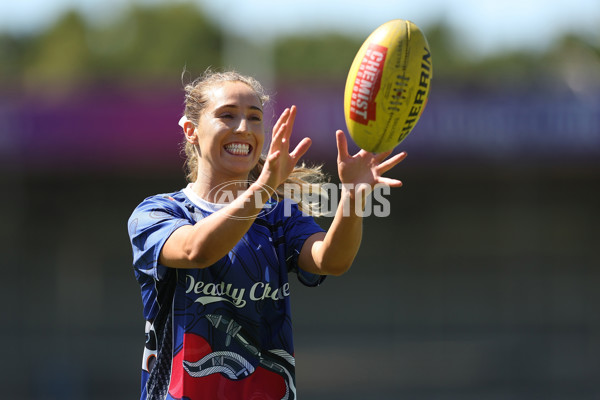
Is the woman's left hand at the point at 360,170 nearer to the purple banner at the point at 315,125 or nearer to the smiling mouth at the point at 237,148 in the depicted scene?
the smiling mouth at the point at 237,148

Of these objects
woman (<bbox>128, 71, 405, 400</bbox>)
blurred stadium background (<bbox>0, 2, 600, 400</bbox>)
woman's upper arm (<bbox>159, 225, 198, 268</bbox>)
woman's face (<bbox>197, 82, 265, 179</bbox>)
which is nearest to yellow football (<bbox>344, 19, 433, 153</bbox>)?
woman (<bbox>128, 71, 405, 400</bbox>)

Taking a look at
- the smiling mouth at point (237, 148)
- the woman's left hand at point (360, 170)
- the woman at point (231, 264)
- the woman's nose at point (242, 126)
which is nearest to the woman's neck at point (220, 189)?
the woman at point (231, 264)

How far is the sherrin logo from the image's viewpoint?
3543mm

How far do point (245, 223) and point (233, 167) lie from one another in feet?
1.59

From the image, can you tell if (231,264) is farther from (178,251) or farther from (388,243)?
(388,243)

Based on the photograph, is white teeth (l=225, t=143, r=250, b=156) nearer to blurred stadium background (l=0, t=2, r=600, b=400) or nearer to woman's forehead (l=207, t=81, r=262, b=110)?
woman's forehead (l=207, t=81, r=262, b=110)

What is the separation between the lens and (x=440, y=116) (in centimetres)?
1355

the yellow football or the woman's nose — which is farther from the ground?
the yellow football

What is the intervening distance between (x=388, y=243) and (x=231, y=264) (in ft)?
44.0

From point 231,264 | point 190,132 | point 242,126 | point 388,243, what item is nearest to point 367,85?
point 242,126

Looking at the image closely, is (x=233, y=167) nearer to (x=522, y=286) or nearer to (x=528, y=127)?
(x=528, y=127)

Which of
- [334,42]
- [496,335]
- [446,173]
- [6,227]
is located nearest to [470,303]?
[496,335]

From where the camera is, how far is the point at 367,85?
11.7ft

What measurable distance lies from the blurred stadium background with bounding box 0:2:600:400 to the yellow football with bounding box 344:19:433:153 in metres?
9.52
